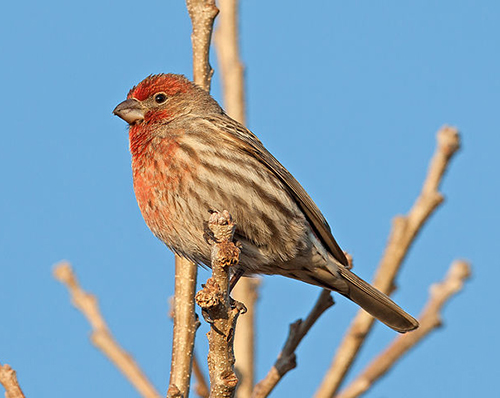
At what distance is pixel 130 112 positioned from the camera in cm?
680

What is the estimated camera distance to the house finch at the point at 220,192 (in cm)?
586

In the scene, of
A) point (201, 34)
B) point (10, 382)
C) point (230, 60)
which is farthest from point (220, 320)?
point (230, 60)

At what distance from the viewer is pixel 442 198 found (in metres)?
5.31

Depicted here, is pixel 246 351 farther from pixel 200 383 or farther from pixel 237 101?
pixel 237 101

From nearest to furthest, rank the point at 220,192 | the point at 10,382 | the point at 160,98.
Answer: the point at 10,382
the point at 220,192
the point at 160,98

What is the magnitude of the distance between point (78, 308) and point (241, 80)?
2458mm

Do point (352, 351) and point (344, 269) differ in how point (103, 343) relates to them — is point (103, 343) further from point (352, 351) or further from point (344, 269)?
point (344, 269)

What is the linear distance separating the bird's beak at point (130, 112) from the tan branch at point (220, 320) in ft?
9.97

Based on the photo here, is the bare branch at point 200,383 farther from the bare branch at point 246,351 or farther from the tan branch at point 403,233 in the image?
the tan branch at point 403,233

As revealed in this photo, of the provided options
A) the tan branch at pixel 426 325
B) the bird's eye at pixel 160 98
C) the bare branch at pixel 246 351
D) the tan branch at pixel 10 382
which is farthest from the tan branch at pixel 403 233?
the bird's eye at pixel 160 98

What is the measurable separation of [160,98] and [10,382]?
3.81 metres

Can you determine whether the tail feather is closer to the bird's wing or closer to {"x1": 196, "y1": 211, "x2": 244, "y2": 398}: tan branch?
the bird's wing

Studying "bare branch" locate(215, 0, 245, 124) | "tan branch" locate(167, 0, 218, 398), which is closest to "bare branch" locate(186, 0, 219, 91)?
"tan branch" locate(167, 0, 218, 398)

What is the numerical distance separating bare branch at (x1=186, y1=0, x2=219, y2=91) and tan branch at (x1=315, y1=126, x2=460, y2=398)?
6.41ft
